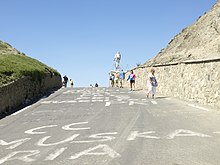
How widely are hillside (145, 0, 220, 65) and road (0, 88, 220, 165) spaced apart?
4008 centimetres

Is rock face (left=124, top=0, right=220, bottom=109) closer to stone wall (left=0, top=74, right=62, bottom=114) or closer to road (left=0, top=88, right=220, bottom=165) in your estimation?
road (left=0, top=88, right=220, bottom=165)

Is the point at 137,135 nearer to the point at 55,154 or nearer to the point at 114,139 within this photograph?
the point at 114,139

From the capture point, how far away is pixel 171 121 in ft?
33.4

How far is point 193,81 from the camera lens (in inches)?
677

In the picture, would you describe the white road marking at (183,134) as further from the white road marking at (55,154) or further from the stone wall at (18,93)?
the stone wall at (18,93)

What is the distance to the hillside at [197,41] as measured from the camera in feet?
172

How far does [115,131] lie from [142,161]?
9.53 feet

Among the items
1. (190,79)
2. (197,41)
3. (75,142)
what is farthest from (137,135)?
(197,41)

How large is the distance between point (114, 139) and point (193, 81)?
10452 millimetres

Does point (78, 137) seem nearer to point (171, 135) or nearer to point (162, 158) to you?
point (171, 135)

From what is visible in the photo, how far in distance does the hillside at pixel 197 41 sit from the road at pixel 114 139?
4008 centimetres

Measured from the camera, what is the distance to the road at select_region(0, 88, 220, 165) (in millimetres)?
6066

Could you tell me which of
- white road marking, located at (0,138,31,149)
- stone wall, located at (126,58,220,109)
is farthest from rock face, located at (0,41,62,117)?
stone wall, located at (126,58,220,109)

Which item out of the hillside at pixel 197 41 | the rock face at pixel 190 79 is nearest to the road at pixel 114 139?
the rock face at pixel 190 79
